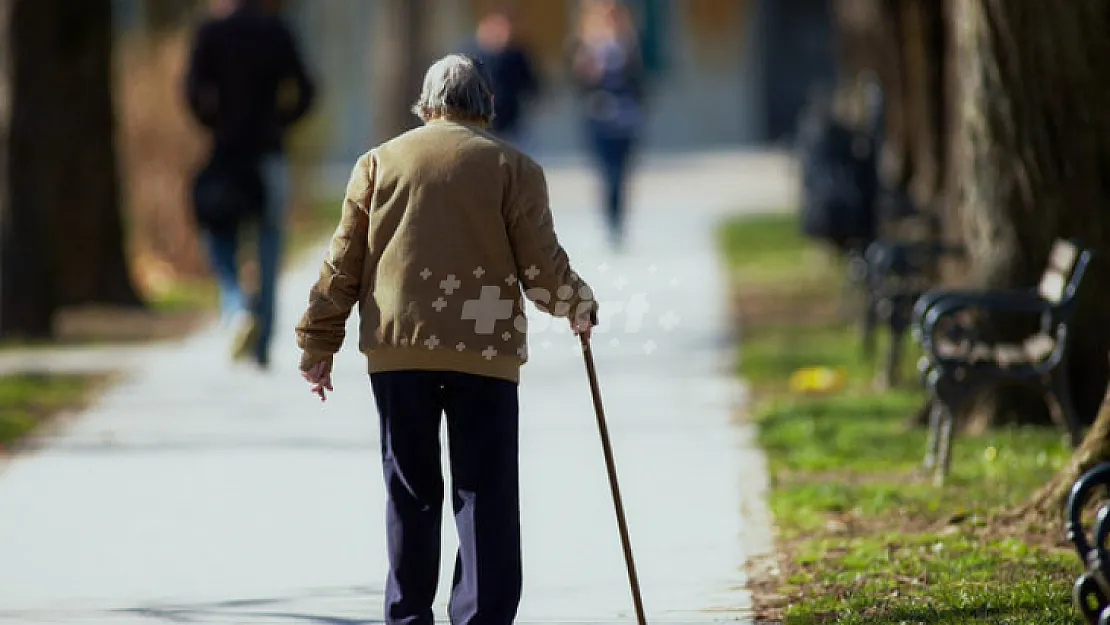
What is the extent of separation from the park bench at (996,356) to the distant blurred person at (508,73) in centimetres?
815

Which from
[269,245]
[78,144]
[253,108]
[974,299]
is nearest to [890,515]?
[974,299]

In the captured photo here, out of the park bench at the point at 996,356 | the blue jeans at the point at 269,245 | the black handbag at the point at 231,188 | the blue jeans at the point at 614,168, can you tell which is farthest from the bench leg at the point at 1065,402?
the blue jeans at the point at 614,168

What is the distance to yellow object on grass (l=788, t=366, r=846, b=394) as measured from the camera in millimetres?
12086

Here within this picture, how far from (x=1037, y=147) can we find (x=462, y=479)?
4639 millimetres

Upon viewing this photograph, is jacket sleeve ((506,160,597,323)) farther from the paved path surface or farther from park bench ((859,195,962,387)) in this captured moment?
park bench ((859,195,962,387))

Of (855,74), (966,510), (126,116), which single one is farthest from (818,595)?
(855,74)

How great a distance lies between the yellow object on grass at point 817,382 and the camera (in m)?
12.1

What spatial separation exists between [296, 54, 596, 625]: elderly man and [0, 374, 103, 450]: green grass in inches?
189

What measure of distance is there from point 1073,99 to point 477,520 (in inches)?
184

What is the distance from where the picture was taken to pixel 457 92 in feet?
20.2

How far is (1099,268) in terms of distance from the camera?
10117mm

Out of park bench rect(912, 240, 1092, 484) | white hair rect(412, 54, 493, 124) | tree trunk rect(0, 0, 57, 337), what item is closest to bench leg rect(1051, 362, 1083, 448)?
park bench rect(912, 240, 1092, 484)

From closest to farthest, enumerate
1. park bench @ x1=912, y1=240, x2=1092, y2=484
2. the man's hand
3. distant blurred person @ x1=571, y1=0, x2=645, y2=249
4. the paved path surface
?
the man's hand, the paved path surface, park bench @ x1=912, y1=240, x2=1092, y2=484, distant blurred person @ x1=571, y1=0, x2=645, y2=249

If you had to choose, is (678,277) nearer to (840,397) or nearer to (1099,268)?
(840,397)
